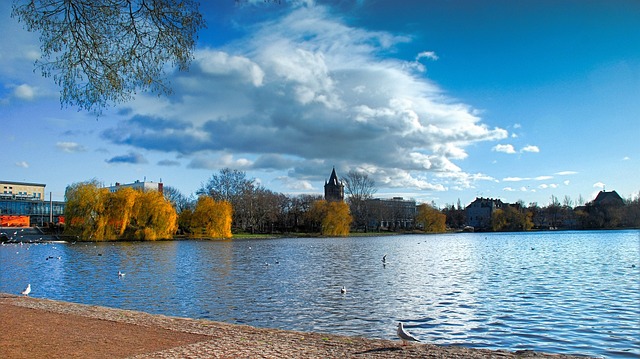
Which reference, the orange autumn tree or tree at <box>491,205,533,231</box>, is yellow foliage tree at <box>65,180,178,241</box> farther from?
tree at <box>491,205,533,231</box>

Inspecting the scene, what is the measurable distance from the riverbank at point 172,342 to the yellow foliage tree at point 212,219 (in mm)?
69000

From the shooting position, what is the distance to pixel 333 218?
102500mm

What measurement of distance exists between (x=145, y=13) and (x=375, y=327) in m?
10.2

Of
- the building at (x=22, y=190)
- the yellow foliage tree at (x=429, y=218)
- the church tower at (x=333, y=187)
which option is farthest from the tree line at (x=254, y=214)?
the building at (x=22, y=190)

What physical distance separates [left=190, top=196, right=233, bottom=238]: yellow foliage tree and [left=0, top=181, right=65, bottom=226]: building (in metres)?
41.1

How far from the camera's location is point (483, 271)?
1209 inches

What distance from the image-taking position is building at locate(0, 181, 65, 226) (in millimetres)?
110250

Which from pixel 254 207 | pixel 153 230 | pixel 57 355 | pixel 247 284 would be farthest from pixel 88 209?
pixel 57 355

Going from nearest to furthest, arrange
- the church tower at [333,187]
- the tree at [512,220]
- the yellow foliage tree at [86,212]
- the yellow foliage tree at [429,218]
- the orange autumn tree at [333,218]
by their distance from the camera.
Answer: the yellow foliage tree at [86,212]
the orange autumn tree at [333,218]
the yellow foliage tree at [429,218]
the tree at [512,220]
the church tower at [333,187]

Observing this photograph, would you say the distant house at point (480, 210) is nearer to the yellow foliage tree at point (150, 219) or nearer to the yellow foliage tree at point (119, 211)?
the yellow foliage tree at point (150, 219)

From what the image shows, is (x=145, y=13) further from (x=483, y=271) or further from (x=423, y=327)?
(x=483, y=271)

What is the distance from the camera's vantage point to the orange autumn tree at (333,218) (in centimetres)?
10269

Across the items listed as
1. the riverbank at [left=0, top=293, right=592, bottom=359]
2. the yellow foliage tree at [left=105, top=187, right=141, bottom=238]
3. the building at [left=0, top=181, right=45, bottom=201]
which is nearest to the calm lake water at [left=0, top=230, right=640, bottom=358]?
the riverbank at [left=0, top=293, right=592, bottom=359]

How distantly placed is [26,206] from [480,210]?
14723cm
